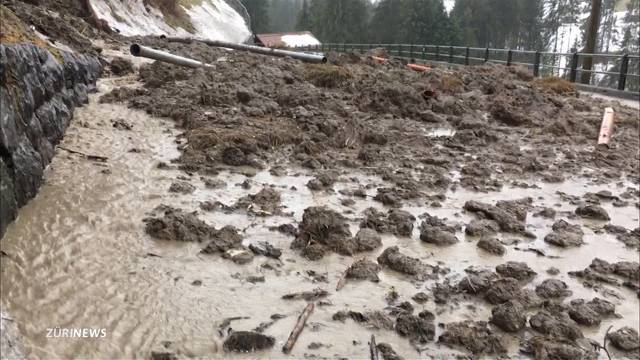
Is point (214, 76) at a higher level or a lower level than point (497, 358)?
higher

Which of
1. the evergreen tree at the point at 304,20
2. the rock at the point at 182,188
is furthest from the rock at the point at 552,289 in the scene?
the evergreen tree at the point at 304,20

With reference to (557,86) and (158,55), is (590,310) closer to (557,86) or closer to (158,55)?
(158,55)

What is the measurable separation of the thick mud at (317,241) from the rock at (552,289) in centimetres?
2

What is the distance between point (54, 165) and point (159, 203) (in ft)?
3.86

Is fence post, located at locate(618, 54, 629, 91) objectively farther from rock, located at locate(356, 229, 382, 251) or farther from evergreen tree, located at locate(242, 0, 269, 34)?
evergreen tree, located at locate(242, 0, 269, 34)

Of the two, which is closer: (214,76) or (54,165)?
(54,165)

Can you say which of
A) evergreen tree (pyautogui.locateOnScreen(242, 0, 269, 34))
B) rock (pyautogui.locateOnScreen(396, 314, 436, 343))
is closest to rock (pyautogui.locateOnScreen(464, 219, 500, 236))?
rock (pyautogui.locateOnScreen(396, 314, 436, 343))

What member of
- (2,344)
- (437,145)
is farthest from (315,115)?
(2,344)

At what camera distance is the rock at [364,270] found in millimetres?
4114

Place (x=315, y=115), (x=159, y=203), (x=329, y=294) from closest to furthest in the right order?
1. (x=329, y=294)
2. (x=159, y=203)
3. (x=315, y=115)

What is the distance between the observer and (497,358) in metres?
3.34

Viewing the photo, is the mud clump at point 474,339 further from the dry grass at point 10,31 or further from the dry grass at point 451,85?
the dry grass at point 451,85

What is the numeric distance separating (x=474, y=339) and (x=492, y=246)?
1477mm

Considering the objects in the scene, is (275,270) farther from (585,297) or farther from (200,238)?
(585,297)
